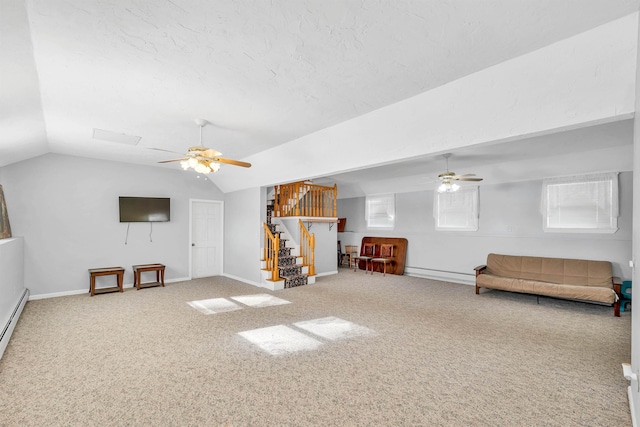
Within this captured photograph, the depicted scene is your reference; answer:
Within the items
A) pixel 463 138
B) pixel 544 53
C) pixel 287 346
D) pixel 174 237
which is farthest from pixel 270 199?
pixel 544 53

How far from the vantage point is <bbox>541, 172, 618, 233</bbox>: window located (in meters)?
5.51

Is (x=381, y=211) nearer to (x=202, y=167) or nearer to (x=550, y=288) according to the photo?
(x=550, y=288)

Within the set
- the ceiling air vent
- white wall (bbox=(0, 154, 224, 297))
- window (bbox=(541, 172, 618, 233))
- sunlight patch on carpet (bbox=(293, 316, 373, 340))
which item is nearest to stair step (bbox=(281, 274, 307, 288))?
sunlight patch on carpet (bbox=(293, 316, 373, 340))

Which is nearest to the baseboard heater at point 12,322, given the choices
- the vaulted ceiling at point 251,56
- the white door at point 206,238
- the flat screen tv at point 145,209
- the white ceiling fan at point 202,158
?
the flat screen tv at point 145,209

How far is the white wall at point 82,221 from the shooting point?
562 cm

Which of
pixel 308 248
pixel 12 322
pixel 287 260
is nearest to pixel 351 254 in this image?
pixel 308 248

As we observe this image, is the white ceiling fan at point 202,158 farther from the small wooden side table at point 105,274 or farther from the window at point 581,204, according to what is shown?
the window at point 581,204

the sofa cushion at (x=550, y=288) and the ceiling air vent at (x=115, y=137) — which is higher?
the ceiling air vent at (x=115, y=137)

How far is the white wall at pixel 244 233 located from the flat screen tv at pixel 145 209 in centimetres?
153

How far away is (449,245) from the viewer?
25.2 ft

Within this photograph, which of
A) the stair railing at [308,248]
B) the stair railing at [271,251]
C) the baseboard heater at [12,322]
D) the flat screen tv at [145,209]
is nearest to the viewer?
the baseboard heater at [12,322]

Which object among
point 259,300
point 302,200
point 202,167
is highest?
point 202,167

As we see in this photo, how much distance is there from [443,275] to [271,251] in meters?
4.52

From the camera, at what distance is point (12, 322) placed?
13.1 ft
